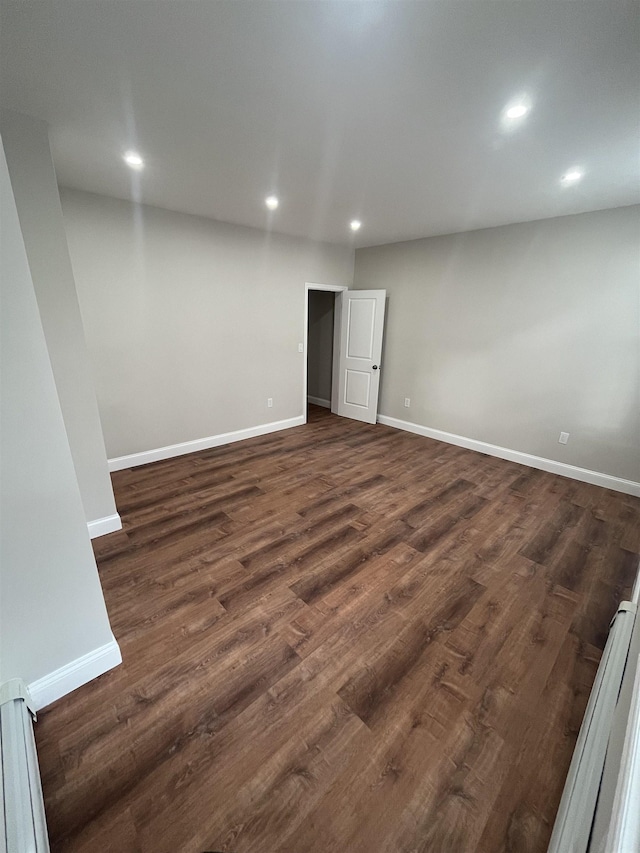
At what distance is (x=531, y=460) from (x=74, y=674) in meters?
4.23

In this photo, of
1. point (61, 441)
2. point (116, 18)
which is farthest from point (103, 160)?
point (61, 441)

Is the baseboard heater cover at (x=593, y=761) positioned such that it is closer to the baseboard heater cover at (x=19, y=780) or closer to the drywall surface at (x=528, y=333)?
the baseboard heater cover at (x=19, y=780)

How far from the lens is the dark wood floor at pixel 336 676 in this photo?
1.07 m

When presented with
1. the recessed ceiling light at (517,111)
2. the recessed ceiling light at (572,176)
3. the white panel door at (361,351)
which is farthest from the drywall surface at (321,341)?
the recessed ceiling light at (517,111)

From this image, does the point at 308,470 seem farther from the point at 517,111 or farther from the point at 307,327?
the point at 517,111

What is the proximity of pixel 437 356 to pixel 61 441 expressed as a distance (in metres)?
4.14

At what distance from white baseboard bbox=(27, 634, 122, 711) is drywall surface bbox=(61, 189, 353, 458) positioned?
2334 millimetres

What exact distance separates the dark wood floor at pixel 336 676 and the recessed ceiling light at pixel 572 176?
255 centimetres

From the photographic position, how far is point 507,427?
12.7 feet

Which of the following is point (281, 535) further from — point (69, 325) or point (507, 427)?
point (507, 427)

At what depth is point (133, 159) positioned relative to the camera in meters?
2.18

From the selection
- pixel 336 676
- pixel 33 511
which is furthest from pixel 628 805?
pixel 33 511

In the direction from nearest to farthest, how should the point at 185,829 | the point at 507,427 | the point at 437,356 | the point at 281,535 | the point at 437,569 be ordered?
the point at 185,829 → the point at 437,569 → the point at 281,535 → the point at 507,427 → the point at 437,356

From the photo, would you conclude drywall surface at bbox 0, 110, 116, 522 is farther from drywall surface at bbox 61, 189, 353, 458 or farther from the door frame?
the door frame
